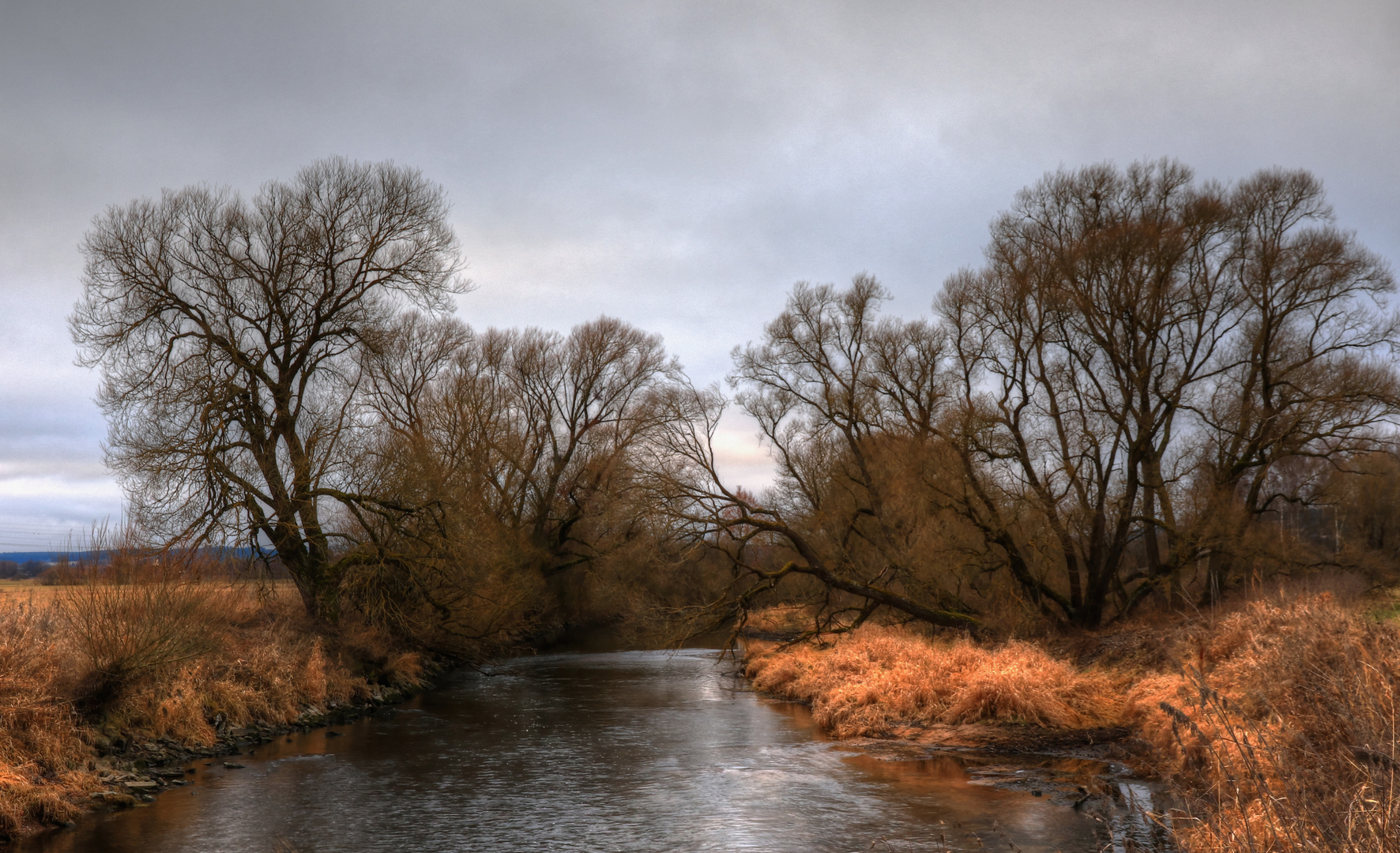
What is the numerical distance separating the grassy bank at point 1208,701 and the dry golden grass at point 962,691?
3 cm

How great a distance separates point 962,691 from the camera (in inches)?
685

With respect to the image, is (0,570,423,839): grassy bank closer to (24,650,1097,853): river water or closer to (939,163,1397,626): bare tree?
(24,650,1097,853): river water

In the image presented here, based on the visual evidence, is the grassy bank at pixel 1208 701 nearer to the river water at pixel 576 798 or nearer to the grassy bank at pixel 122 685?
the river water at pixel 576 798

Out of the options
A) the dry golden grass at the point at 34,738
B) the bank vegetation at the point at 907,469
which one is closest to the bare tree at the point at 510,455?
the bank vegetation at the point at 907,469

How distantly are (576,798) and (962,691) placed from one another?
8.31m

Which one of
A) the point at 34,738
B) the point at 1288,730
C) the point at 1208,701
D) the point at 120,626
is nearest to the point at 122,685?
the point at 120,626

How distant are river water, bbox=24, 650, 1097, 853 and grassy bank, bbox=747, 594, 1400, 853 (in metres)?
1.92

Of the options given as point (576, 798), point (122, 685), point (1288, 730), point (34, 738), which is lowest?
point (576, 798)

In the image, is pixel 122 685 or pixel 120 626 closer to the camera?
pixel 120 626

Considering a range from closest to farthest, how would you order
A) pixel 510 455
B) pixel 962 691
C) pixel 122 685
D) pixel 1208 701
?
pixel 1208 701, pixel 122 685, pixel 962 691, pixel 510 455

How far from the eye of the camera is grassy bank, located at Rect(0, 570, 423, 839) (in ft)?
38.5

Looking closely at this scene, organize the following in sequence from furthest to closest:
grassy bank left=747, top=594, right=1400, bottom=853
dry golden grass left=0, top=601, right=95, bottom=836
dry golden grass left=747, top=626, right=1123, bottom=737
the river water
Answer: dry golden grass left=747, top=626, right=1123, bottom=737 → dry golden grass left=0, top=601, right=95, bottom=836 → the river water → grassy bank left=747, top=594, right=1400, bottom=853

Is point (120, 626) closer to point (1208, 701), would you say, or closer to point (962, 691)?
point (962, 691)

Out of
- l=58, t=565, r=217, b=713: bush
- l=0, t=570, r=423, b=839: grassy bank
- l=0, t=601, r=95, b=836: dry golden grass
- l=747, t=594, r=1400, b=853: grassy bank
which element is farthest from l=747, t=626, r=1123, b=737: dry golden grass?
l=0, t=601, r=95, b=836: dry golden grass
